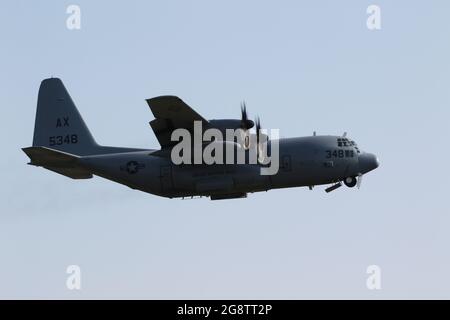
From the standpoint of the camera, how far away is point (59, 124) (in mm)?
40875

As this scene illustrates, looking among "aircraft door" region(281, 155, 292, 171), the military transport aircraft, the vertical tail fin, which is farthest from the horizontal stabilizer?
"aircraft door" region(281, 155, 292, 171)

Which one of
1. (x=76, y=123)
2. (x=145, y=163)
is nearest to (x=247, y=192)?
(x=145, y=163)

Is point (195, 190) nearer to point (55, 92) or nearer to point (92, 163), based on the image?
point (92, 163)

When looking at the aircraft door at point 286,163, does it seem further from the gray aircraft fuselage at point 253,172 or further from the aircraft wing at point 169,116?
the aircraft wing at point 169,116

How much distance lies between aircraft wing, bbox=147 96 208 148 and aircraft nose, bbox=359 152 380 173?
264 inches

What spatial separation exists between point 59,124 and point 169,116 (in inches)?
280

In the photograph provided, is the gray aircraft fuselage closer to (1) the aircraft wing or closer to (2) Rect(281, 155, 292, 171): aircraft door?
(2) Rect(281, 155, 292, 171): aircraft door

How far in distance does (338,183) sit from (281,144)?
297cm

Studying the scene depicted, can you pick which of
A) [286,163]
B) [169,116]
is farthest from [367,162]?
[169,116]

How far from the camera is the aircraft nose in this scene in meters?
37.9

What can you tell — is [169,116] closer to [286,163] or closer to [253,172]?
[253,172]

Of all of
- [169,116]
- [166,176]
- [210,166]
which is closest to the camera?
[169,116]

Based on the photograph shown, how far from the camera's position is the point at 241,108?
37.1 m

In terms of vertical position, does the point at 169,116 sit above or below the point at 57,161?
above
